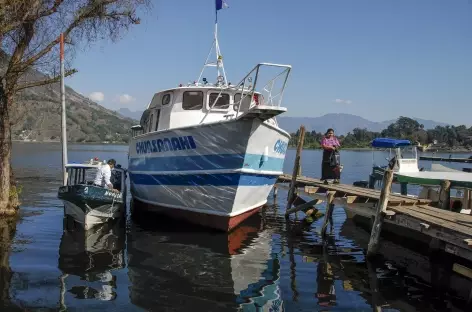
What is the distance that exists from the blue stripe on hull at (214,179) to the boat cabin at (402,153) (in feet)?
25.7

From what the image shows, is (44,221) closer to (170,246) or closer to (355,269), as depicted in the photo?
(170,246)

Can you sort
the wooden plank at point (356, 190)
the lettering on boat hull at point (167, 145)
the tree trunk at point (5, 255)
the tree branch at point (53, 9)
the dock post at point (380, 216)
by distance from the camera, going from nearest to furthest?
the tree trunk at point (5, 255) → the dock post at point (380, 216) → the wooden plank at point (356, 190) → the tree branch at point (53, 9) → the lettering on boat hull at point (167, 145)

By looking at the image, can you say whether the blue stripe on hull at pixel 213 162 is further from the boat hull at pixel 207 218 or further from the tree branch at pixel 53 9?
the tree branch at pixel 53 9

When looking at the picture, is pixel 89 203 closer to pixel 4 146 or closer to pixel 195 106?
pixel 4 146

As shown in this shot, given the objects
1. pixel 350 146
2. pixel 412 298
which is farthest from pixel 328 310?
pixel 350 146

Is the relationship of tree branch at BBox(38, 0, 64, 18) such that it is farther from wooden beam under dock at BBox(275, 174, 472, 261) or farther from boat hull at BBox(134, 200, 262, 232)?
wooden beam under dock at BBox(275, 174, 472, 261)

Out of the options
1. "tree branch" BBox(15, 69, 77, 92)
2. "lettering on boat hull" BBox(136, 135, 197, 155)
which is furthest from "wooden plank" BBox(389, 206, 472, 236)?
"tree branch" BBox(15, 69, 77, 92)

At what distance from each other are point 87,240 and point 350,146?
130773mm

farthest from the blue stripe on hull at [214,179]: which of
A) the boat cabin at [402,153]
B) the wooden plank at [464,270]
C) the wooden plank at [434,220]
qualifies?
the boat cabin at [402,153]

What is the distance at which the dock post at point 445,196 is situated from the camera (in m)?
12.4

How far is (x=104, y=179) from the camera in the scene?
14.1m

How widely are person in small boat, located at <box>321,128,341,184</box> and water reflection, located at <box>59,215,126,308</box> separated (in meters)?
7.08

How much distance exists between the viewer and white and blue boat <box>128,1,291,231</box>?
12.6 m

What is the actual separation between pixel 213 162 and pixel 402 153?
1157 cm
